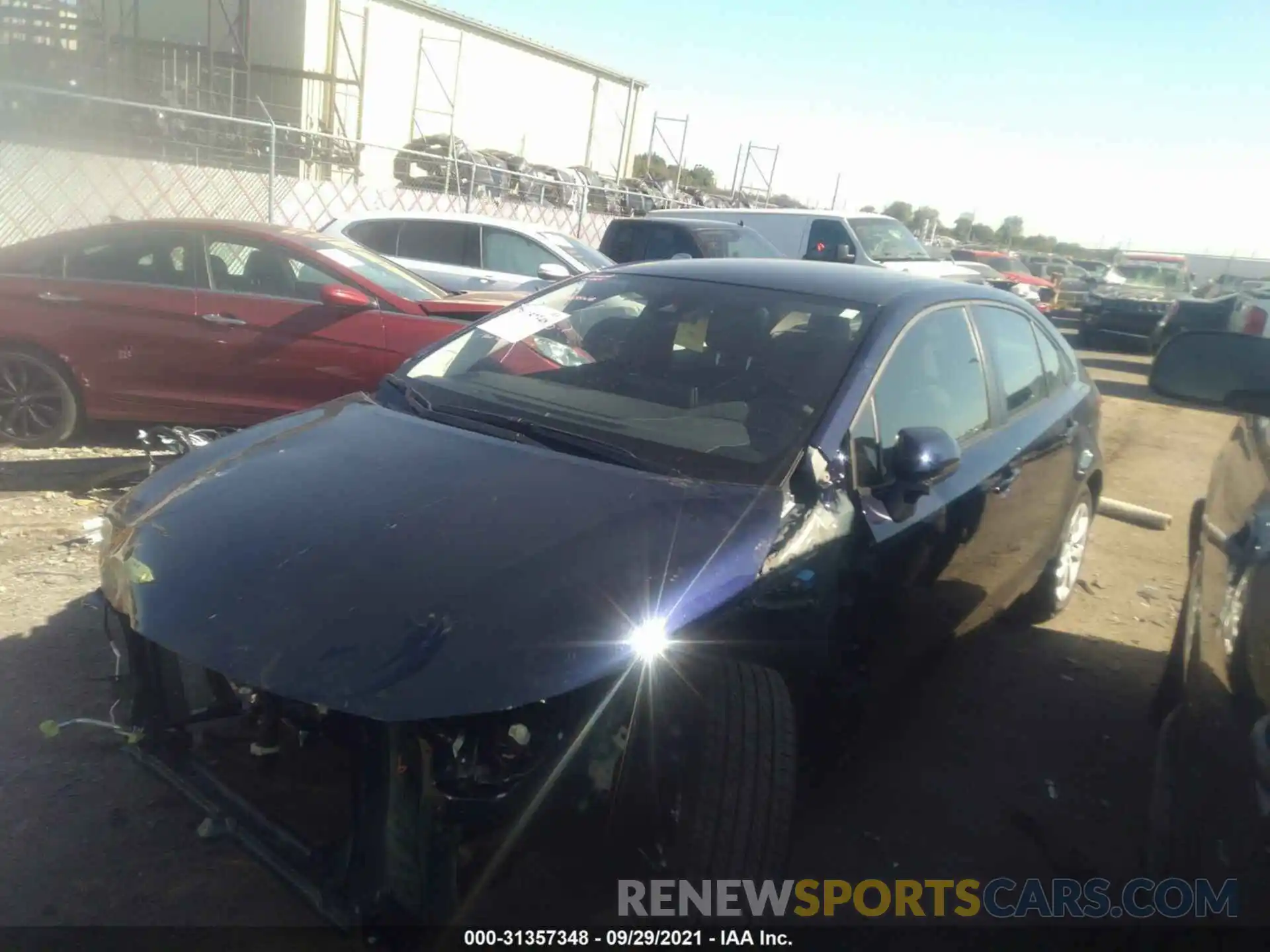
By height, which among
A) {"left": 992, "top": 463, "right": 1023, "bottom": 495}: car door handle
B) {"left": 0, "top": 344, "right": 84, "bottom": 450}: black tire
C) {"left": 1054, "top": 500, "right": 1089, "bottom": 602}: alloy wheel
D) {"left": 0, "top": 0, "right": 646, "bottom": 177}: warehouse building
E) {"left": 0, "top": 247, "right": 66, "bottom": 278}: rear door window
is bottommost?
{"left": 0, "top": 344, "right": 84, "bottom": 450}: black tire

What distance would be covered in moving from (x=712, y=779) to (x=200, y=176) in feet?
39.5

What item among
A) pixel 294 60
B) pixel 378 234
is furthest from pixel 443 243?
pixel 294 60

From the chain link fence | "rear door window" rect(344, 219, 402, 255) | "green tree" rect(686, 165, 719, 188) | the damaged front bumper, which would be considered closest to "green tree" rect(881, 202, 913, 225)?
"green tree" rect(686, 165, 719, 188)

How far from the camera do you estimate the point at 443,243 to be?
1023cm

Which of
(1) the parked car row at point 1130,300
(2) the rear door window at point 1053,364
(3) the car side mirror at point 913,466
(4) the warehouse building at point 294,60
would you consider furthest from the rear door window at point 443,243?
(1) the parked car row at point 1130,300

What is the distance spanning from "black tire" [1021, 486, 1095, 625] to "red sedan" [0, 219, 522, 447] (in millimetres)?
3763

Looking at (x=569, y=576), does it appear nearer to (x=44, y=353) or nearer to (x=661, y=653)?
(x=661, y=653)

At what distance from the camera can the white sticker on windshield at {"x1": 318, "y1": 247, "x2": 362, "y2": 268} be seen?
20.9ft

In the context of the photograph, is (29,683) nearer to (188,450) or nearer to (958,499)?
(188,450)

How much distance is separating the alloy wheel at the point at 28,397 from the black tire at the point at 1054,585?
563cm

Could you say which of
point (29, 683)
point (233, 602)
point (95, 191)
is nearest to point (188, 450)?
point (29, 683)

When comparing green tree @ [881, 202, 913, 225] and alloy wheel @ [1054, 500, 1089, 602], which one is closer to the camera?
alloy wheel @ [1054, 500, 1089, 602]

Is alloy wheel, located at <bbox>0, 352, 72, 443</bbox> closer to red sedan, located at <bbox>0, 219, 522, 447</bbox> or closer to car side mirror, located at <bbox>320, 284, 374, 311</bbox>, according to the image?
red sedan, located at <bbox>0, 219, 522, 447</bbox>

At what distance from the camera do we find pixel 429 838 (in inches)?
78.8
